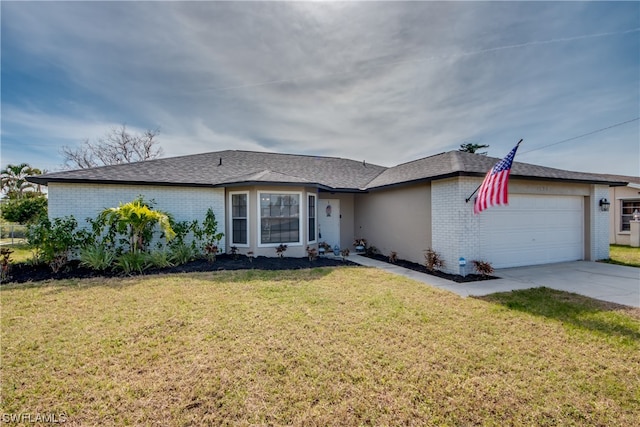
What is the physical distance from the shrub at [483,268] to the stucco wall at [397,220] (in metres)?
1.56

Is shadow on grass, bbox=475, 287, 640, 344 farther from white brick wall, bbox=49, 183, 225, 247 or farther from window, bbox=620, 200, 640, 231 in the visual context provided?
window, bbox=620, 200, 640, 231

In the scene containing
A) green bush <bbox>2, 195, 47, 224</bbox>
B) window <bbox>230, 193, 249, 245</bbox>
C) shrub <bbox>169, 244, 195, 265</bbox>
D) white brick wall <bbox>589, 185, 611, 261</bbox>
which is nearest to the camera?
shrub <bbox>169, 244, 195, 265</bbox>

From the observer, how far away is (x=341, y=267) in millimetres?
9094

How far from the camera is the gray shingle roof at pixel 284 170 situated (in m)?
9.00

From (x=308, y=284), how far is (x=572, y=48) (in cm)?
1098

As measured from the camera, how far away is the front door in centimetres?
1275

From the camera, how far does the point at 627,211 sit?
1475 centimetres

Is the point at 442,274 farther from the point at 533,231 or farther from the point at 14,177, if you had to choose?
the point at 14,177

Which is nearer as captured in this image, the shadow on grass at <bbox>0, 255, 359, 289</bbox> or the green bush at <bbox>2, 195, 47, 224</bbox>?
the shadow on grass at <bbox>0, 255, 359, 289</bbox>

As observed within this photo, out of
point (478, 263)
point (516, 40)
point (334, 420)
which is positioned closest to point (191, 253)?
point (334, 420)

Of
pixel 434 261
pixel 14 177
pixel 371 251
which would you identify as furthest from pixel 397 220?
pixel 14 177

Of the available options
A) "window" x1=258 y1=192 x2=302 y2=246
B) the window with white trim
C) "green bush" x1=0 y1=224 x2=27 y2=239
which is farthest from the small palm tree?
"green bush" x1=0 y1=224 x2=27 y2=239

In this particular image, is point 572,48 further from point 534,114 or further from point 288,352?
point 288,352

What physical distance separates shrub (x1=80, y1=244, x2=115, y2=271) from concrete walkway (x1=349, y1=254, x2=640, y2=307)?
8.50 meters
